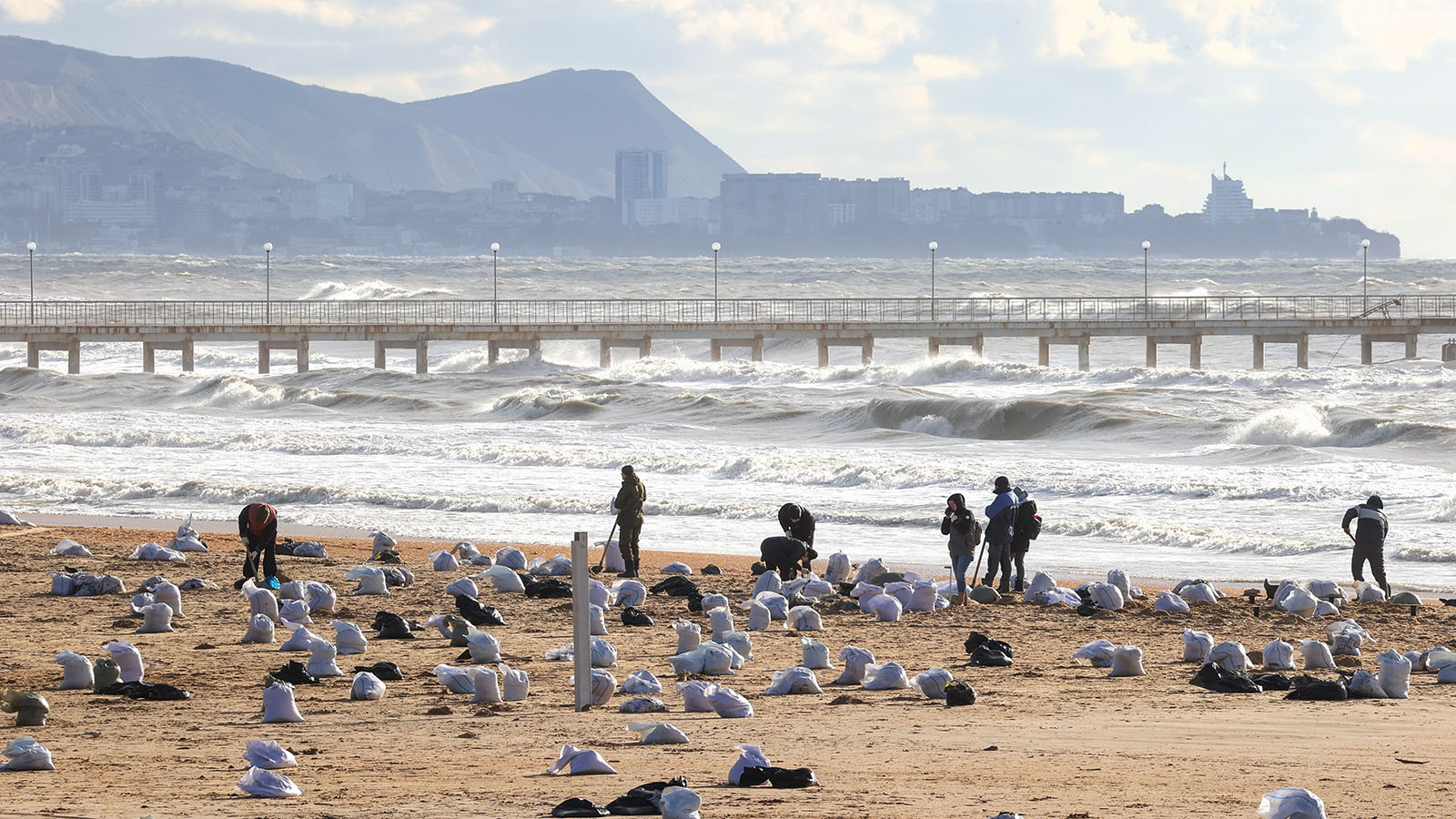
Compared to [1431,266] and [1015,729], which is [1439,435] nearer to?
[1015,729]

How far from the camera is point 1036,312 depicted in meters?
82.2

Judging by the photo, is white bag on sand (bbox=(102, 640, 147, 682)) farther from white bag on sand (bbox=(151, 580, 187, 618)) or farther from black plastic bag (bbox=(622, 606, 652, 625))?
black plastic bag (bbox=(622, 606, 652, 625))

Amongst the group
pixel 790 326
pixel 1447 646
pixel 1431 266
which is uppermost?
pixel 1431 266

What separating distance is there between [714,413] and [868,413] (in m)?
3.25

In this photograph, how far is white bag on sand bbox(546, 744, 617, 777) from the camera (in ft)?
22.4

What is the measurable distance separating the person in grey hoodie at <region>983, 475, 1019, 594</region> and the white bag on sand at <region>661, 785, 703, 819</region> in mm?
8057

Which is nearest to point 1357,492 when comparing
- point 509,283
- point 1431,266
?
point 509,283

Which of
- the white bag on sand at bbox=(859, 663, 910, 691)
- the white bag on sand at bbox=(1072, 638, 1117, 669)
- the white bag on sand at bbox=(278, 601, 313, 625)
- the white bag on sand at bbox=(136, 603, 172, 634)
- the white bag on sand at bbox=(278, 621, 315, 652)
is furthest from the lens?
the white bag on sand at bbox=(278, 601, 313, 625)

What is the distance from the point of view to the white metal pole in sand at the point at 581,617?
7.99 meters

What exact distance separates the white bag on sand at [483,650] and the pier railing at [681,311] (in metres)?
37.5

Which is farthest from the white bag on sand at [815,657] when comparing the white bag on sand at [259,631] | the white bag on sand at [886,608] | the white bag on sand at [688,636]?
the white bag on sand at [259,631]

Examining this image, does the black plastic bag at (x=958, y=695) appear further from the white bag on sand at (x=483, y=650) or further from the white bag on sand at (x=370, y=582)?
the white bag on sand at (x=370, y=582)

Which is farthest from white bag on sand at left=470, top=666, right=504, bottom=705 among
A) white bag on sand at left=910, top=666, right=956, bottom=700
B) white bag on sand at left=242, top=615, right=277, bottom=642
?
white bag on sand at left=242, top=615, right=277, bottom=642

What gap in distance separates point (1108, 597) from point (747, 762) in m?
6.55
